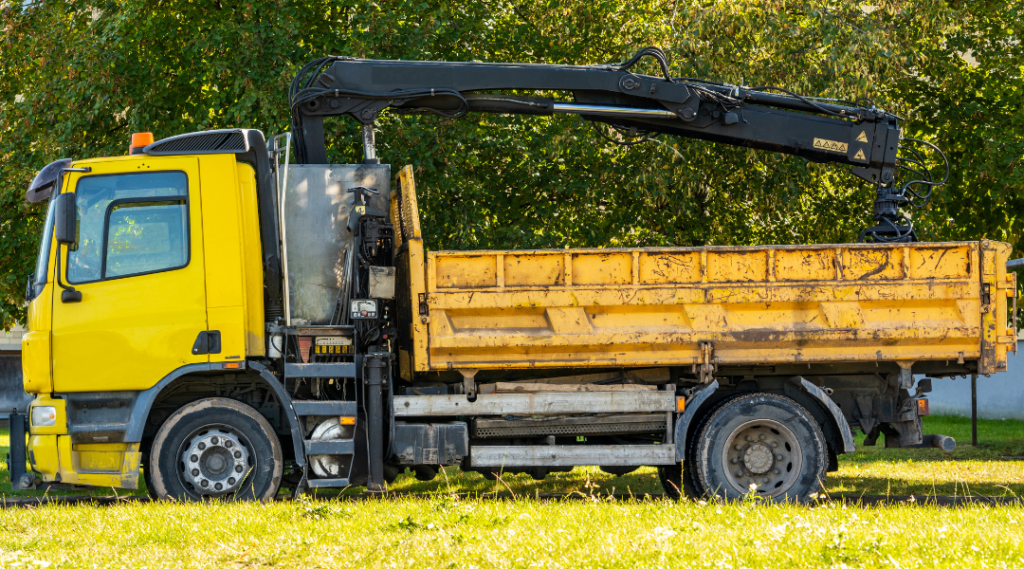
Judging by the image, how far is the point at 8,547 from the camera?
5.70 meters

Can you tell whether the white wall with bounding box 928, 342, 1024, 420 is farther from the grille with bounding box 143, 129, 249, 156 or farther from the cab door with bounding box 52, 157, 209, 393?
the cab door with bounding box 52, 157, 209, 393

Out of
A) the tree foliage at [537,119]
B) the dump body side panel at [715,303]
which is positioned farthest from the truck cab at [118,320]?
the tree foliage at [537,119]

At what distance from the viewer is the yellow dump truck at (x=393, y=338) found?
693 centimetres

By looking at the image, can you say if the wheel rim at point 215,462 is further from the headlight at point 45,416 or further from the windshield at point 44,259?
the windshield at point 44,259

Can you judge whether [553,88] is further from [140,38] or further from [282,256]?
[140,38]

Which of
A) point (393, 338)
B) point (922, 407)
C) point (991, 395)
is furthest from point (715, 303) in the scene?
point (991, 395)

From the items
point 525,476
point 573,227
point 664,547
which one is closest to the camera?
point 664,547

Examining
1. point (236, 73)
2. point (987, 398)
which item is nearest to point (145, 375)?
point (236, 73)

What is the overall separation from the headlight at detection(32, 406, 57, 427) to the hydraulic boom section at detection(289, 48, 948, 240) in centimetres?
276

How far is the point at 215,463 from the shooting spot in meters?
7.02

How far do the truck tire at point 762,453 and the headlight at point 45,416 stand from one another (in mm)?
4839

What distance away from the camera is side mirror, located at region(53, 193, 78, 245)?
6.80 m

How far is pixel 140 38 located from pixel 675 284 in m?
8.31

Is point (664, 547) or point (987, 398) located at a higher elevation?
point (664, 547)
